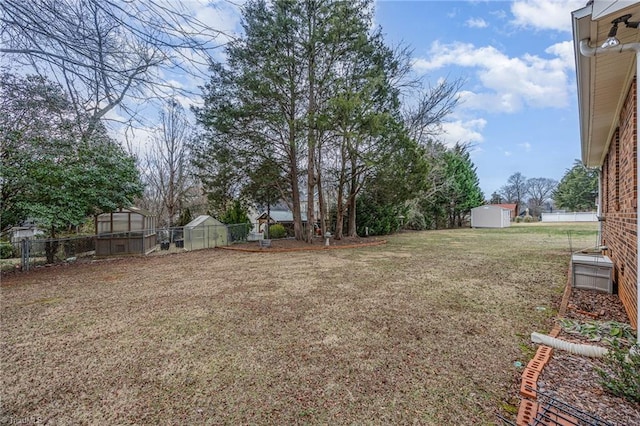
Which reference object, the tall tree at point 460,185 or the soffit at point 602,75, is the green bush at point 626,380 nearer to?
the soffit at point 602,75

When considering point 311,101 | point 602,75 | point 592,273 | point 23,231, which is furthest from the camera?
point 311,101

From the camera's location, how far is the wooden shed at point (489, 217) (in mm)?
25688

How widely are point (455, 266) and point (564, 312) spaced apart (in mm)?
3787

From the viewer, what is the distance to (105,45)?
231cm

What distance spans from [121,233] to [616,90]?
527 inches

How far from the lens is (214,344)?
10.6 feet

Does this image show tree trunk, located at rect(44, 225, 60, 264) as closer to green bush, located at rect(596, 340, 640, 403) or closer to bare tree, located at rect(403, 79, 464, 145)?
green bush, located at rect(596, 340, 640, 403)

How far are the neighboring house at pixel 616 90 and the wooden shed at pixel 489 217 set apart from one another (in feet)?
74.8

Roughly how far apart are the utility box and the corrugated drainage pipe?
2678 millimetres

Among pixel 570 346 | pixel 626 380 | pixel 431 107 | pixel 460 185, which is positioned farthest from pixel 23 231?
pixel 460 185

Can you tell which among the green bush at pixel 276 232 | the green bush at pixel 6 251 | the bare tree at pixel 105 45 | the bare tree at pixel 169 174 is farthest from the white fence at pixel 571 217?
the green bush at pixel 6 251

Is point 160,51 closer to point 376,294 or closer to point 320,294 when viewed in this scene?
point 320,294

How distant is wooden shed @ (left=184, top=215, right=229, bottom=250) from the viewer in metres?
12.4

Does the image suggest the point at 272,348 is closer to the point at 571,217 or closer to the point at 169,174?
the point at 169,174
